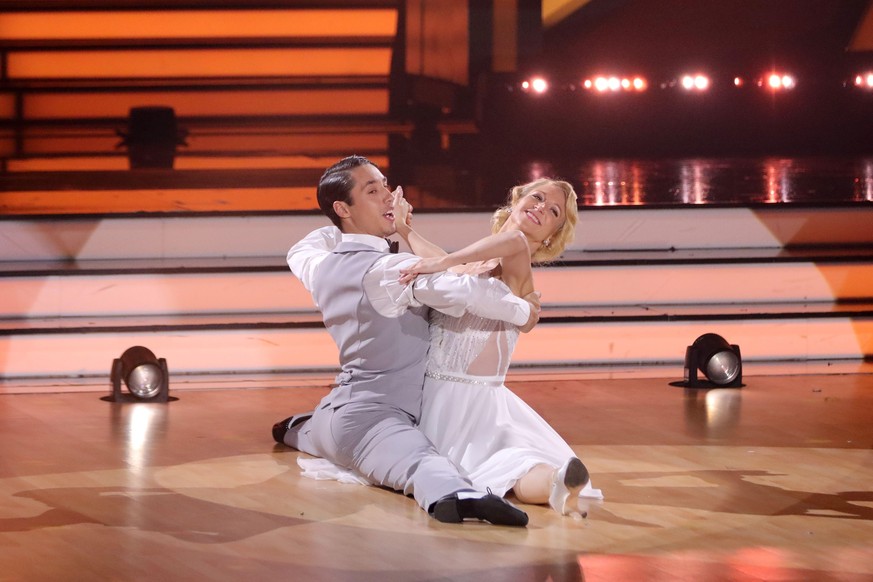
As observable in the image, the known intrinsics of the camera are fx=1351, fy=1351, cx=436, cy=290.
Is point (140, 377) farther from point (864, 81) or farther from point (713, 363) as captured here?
point (864, 81)

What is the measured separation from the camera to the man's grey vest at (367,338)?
358 centimetres

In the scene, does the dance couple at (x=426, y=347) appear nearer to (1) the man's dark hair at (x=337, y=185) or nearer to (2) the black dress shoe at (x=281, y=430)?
(1) the man's dark hair at (x=337, y=185)

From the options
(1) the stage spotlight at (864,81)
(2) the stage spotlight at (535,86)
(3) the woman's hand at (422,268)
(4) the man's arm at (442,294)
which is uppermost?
(1) the stage spotlight at (864,81)

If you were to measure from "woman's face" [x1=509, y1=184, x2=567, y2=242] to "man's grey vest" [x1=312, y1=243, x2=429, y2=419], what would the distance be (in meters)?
0.38

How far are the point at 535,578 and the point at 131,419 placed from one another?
216 cm

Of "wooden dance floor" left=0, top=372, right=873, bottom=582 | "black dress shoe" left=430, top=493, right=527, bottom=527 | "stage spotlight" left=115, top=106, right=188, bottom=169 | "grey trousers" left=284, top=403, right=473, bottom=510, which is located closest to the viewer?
"wooden dance floor" left=0, top=372, right=873, bottom=582

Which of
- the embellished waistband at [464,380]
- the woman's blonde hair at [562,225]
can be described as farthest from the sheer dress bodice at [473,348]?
the woman's blonde hair at [562,225]

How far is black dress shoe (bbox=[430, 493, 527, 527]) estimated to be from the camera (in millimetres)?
3143

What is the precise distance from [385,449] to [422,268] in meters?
Result: 0.49

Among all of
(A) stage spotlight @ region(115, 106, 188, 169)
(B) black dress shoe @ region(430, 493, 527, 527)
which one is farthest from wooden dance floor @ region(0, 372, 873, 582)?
(A) stage spotlight @ region(115, 106, 188, 169)

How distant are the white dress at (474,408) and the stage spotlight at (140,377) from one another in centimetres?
127

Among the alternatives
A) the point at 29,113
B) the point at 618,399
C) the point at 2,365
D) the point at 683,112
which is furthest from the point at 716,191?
the point at 29,113

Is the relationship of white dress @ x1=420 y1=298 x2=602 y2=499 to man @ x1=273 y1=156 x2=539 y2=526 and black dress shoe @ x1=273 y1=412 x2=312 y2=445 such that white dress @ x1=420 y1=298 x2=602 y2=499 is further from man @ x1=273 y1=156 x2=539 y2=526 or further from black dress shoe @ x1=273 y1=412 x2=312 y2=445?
black dress shoe @ x1=273 y1=412 x2=312 y2=445

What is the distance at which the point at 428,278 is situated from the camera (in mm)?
3428
